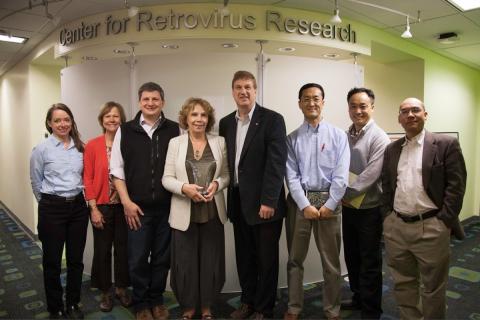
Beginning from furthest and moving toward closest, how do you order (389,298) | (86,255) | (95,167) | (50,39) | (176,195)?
1. (50,39)
2. (86,255)
3. (389,298)
4. (95,167)
5. (176,195)

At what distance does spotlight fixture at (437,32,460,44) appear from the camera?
4262 mm

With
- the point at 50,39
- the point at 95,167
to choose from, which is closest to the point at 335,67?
the point at 95,167

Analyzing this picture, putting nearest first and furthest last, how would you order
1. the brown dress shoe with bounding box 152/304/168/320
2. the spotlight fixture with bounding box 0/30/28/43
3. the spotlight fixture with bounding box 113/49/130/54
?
the brown dress shoe with bounding box 152/304/168/320, the spotlight fixture with bounding box 113/49/130/54, the spotlight fixture with bounding box 0/30/28/43

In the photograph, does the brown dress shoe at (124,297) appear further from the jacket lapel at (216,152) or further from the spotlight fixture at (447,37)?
the spotlight fixture at (447,37)

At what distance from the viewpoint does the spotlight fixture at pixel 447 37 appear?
4.26m

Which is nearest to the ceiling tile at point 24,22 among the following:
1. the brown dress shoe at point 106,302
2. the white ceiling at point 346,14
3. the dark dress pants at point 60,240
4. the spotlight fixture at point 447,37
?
the white ceiling at point 346,14

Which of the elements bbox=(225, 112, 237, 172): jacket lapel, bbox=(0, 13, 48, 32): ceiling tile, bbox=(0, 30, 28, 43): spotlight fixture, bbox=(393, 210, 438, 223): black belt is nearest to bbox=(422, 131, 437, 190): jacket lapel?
bbox=(393, 210, 438, 223): black belt

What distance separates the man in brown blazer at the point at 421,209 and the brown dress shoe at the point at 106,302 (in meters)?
2.16

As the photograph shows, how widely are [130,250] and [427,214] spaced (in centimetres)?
198

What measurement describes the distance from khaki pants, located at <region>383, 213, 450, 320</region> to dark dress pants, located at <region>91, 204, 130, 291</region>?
6.45ft

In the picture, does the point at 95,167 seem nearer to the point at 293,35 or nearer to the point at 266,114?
the point at 266,114

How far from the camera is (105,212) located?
8.81 feet

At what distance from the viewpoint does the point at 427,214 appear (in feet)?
7.17

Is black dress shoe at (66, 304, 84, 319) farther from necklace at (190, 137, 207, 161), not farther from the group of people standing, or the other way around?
necklace at (190, 137, 207, 161)
